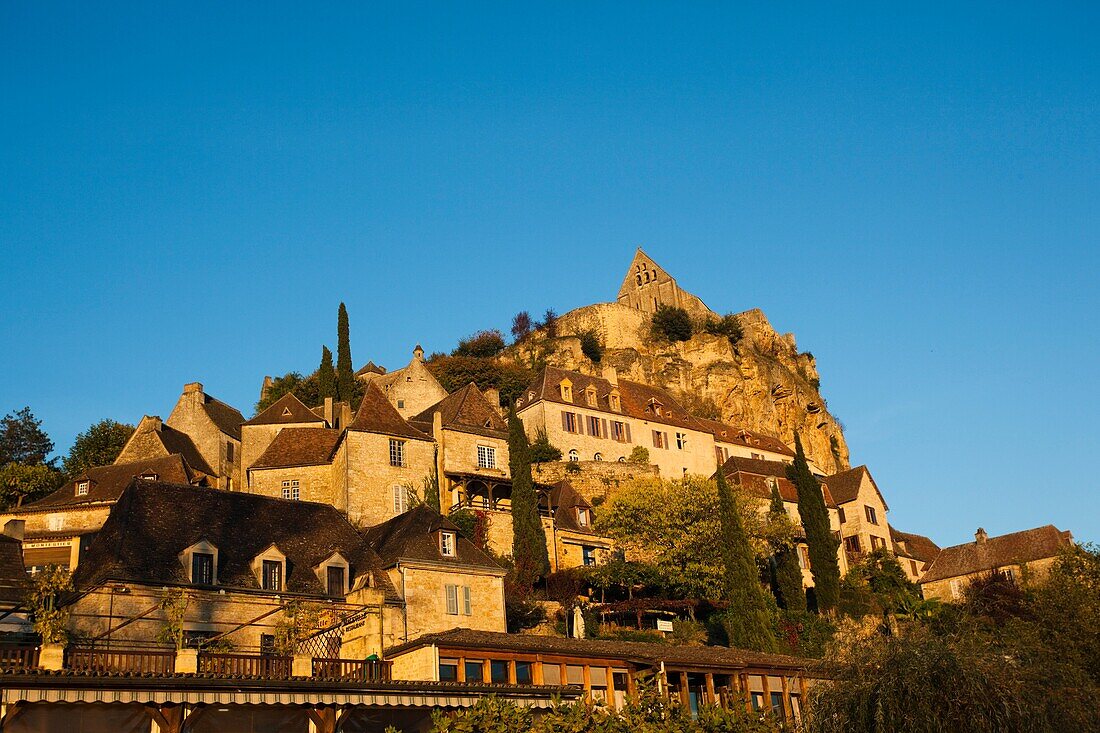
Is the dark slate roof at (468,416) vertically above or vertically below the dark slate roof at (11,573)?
above

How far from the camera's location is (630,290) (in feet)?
341

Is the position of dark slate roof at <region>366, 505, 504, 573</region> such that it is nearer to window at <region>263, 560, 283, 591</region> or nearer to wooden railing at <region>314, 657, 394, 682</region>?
window at <region>263, 560, 283, 591</region>

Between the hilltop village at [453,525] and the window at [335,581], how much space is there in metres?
0.08

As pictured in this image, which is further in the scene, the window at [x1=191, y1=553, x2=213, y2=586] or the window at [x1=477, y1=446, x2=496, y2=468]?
the window at [x1=477, y1=446, x2=496, y2=468]

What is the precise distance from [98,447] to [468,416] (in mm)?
23066

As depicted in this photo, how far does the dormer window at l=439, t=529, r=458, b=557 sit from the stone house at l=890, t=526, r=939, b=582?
121ft

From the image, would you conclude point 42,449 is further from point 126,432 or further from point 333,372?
point 333,372

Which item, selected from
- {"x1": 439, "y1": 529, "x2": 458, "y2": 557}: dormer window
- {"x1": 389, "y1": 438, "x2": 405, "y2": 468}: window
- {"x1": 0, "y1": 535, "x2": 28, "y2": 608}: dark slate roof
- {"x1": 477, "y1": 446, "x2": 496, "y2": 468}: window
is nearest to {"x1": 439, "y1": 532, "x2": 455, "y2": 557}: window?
{"x1": 439, "y1": 529, "x2": 458, "y2": 557}: dormer window

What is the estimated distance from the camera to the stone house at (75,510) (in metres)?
46.6

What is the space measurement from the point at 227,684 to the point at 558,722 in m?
7.37

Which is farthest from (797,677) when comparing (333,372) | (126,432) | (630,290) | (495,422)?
(630,290)

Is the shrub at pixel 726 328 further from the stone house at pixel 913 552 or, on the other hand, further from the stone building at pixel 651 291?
the stone house at pixel 913 552

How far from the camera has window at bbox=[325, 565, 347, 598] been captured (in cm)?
3641

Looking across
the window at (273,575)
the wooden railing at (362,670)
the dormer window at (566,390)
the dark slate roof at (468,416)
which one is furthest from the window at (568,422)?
the wooden railing at (362,670)
